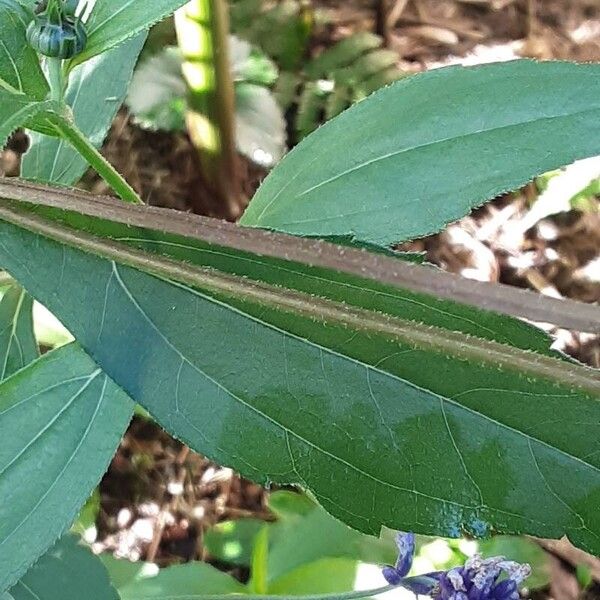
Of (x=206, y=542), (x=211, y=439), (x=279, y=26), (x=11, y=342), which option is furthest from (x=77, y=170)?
(x=279, y=26)

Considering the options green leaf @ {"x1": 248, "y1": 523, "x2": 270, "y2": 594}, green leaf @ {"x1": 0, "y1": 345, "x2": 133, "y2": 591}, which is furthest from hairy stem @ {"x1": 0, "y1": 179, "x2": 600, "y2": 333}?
green leaf @ {"x1": 248, "y1": 523, "x2": 270, "y2": 594}

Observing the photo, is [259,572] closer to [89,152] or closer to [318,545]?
[318,545]

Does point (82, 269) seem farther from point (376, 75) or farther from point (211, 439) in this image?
point (376, 75)

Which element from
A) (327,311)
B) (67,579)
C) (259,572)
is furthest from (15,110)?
(259,572)

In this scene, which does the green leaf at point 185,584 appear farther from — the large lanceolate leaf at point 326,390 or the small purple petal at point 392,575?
the large lanceolate leaf at point 326,390

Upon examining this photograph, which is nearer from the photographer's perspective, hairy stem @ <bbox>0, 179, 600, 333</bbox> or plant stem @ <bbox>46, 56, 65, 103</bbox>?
hairy stem @ <bbox>0, 179, 600, 333</bbox>

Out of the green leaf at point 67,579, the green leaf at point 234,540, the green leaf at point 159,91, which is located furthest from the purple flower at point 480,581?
the green leaf at point 159,91

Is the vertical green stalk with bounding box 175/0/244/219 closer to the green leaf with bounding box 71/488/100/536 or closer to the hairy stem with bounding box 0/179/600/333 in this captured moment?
the green leaf with bounding box 71/488/100/536
